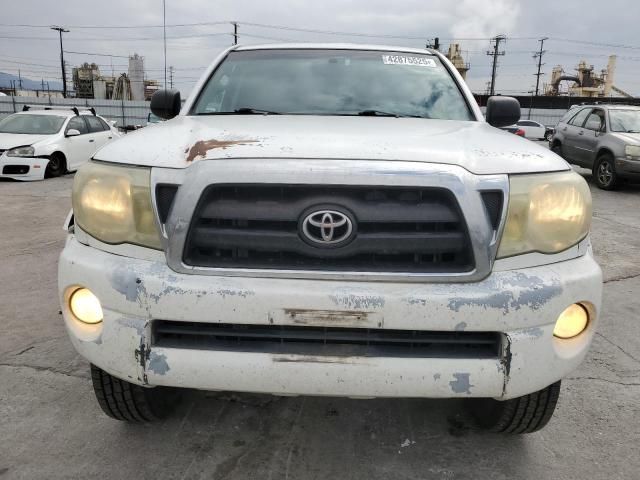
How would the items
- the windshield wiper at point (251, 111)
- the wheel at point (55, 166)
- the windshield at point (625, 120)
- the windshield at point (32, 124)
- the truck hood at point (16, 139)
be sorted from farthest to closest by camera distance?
the windshield at point (32, 124) < the wheel at point (55, 166) < the windshield at point (625, 120) < the truck hood at point (16, 139) < the windshield wiper at point (251, 111)

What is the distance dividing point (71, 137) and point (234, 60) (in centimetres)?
940

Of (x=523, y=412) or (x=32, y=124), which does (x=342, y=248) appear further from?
(x=32, y=124)

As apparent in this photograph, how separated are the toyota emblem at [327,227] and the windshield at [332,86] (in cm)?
119

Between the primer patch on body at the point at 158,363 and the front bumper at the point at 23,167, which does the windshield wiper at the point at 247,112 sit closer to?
the primer patch on body at the point at 158,363

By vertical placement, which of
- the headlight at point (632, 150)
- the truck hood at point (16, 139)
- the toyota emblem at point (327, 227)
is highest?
the toyota emblem at point (327, 227)

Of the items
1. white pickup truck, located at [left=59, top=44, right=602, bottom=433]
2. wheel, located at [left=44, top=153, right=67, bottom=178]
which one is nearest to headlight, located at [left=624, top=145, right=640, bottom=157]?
white pickup truck, located at [left=59, top=44, right=602, bottom=433]

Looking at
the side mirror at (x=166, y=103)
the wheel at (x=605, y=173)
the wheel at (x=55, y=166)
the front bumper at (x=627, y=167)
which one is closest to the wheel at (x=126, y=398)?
the side mirror at (x=166, y=103)

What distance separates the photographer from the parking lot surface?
6.81 ft

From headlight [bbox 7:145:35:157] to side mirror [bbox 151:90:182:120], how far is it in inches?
336

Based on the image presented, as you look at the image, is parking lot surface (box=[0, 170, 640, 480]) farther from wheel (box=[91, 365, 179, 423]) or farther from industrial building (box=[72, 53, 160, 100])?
industrial building (box=[72, 53, 160, 100])

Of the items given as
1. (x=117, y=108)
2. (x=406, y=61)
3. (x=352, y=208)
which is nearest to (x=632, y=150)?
(x=406, y=61)

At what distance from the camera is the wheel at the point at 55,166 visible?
35.7ft

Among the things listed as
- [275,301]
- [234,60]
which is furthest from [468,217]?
[234,60]

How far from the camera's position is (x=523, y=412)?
2.11 metres
